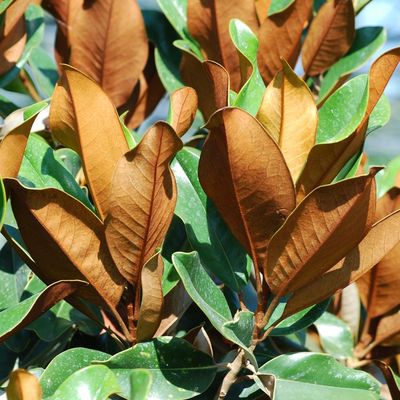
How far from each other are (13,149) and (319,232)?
34 centimetres

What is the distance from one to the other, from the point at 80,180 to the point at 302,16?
1.55 feet

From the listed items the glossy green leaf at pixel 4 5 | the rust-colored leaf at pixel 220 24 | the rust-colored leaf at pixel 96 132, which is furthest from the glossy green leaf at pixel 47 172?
the rust-colored leaf at pixel 220 24

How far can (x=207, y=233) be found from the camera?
1045 millimetres

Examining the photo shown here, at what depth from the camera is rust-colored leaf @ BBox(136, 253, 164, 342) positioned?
34.6 inches

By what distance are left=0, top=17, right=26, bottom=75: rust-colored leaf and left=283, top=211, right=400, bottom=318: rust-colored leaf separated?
689 mm

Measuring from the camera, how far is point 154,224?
923mm

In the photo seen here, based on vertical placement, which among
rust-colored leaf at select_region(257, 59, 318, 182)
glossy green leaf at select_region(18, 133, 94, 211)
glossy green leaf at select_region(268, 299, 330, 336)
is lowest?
glossy green leaf at select_region(268, 299, 330, 336)

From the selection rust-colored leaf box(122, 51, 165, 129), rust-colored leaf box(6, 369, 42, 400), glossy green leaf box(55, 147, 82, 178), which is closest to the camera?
rust-colored leaf box(6, 369, 42, 400)

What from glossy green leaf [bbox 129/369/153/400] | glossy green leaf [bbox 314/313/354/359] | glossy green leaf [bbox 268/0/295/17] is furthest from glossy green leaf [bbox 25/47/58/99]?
glossy green leaf [bbox 129/369/153/400]

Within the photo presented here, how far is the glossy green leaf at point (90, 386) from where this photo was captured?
79 centimetres

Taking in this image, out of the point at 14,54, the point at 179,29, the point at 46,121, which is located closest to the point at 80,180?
the point at 46,121

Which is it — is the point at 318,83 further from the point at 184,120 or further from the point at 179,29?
the point at 184,120

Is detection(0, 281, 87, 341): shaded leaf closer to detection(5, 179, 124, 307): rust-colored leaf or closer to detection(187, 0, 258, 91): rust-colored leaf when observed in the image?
detection(5, 179, 124, 307): rust-colored leaf

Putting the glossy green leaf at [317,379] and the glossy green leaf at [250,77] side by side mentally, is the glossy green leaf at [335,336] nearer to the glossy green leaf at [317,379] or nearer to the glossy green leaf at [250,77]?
the glossy green leaf at [317,379]
